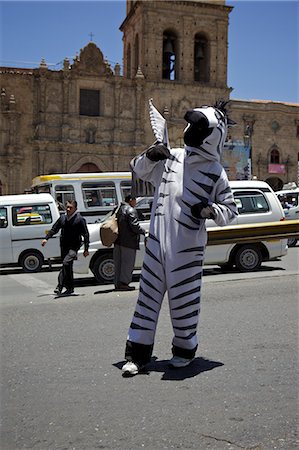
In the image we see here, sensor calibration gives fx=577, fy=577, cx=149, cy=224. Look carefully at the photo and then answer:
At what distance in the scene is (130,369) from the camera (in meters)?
4.59

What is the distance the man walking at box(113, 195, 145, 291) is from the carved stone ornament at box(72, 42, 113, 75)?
29.6 meters

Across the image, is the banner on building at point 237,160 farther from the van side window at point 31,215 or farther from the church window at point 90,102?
the van side window at point 31,215

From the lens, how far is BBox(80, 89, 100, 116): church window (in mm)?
37750

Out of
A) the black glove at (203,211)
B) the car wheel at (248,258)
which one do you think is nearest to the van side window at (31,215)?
the car wheel at (248,258)

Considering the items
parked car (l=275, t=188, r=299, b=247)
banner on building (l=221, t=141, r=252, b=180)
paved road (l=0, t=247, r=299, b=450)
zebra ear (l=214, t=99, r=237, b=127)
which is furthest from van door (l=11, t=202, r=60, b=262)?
banner on building (l=221, t=141, r=252, b=180)

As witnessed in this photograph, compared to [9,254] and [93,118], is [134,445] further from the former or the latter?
[93,118]

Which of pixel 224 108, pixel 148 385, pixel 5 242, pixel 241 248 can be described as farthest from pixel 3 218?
pixel 148 385

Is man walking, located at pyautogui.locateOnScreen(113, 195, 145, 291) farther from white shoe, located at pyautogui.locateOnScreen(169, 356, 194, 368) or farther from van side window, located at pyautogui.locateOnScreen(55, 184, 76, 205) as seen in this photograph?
van side window, located at pyautogui.locateOnScreen(55, 184, 76, 205)

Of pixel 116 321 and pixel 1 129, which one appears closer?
pixel 116 321

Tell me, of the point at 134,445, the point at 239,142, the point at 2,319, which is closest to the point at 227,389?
the point at 134,445

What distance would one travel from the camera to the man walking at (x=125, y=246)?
9.64 m

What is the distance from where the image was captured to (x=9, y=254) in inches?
563

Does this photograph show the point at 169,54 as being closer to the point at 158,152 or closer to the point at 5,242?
the point at 5,242

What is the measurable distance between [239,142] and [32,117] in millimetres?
14338
